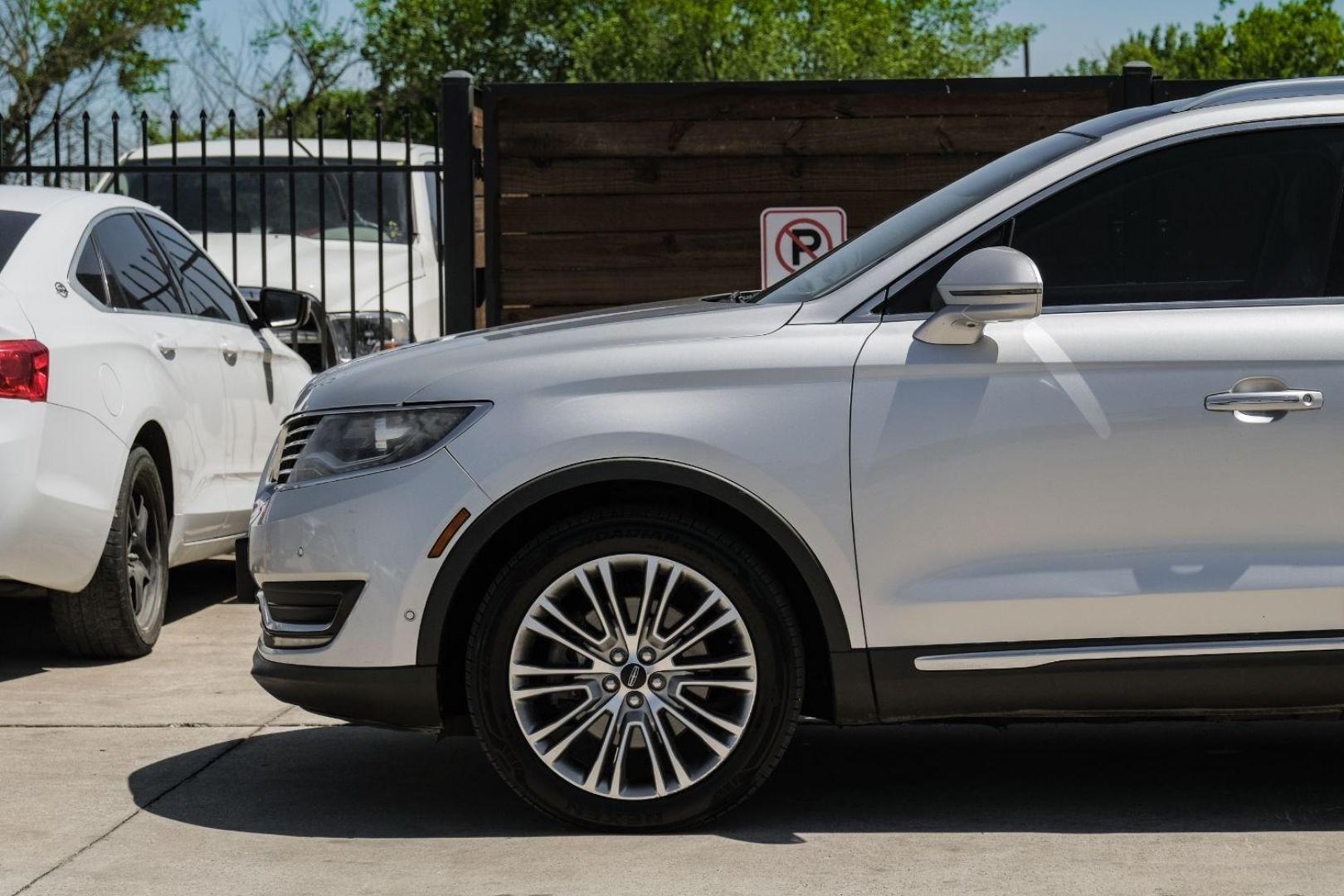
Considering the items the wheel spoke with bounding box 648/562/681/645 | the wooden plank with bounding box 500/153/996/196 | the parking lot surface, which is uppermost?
the wooden plank with bounding box 500/153/996/196

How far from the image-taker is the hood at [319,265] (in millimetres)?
10359

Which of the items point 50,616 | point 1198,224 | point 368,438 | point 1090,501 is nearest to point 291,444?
point 368,438

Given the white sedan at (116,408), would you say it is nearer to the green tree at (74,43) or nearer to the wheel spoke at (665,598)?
the wheel spoke at (665,598)

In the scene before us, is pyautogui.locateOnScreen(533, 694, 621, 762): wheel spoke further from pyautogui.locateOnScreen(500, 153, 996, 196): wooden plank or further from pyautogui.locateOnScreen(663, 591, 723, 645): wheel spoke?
pyautogui.locateOnScreen(500, 153, 996, 196): wooden plank

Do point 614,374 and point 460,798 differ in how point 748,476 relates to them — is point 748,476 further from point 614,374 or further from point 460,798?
point 460,798

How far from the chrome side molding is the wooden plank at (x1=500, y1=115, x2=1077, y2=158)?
210 inches

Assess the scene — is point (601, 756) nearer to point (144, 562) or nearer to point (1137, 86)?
point (144, 562)

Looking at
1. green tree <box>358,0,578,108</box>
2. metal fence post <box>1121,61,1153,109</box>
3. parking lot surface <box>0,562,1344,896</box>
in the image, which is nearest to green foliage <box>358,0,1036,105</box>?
green tree <box>358,0,578,108</box>

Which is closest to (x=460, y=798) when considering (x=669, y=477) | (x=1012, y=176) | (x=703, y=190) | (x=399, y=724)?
(x=399, y=724)

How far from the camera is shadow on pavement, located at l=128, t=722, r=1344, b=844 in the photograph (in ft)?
15.2

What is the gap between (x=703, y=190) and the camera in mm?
9391

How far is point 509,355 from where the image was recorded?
4.52 m

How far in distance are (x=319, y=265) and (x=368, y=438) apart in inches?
237

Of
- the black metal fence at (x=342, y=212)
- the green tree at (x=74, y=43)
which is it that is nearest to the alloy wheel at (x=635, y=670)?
the black metal fence at (x=342, y=212)
